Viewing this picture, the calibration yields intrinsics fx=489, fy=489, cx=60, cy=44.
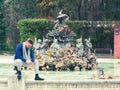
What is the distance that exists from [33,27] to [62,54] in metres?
17.3

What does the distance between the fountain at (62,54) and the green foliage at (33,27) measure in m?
15.2

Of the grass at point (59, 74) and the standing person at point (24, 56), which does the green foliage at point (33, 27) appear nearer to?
the grass at point (59, 74)

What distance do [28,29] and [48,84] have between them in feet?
89.1

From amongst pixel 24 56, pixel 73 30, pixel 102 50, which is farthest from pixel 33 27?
pixel 24 56

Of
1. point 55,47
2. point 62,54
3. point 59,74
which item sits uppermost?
point 55,47

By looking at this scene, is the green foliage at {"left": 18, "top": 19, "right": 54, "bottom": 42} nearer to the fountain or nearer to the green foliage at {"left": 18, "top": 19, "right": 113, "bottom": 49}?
the green foliage at {"left": 18, "top": 19, "right": 113, "bottom": 49}

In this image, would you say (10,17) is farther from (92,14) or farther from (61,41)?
(61,41)

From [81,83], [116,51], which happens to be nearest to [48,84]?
[81,83]

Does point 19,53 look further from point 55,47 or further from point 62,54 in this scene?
point 55,47

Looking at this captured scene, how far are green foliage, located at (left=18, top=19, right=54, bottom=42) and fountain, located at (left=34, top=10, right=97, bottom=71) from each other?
600 inches

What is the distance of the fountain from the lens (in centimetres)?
2423

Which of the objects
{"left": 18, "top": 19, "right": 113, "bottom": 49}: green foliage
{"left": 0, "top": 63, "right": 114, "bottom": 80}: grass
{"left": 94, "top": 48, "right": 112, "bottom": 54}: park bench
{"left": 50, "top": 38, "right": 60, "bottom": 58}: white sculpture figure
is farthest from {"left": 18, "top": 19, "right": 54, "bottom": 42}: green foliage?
{"left": 0, "top": 63, "right": 114, "bottom": 80}: grass

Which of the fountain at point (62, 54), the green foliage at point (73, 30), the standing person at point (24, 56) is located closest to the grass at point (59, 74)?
Answer: the standing person at point (24, 56)

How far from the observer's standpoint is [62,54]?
24.7m
